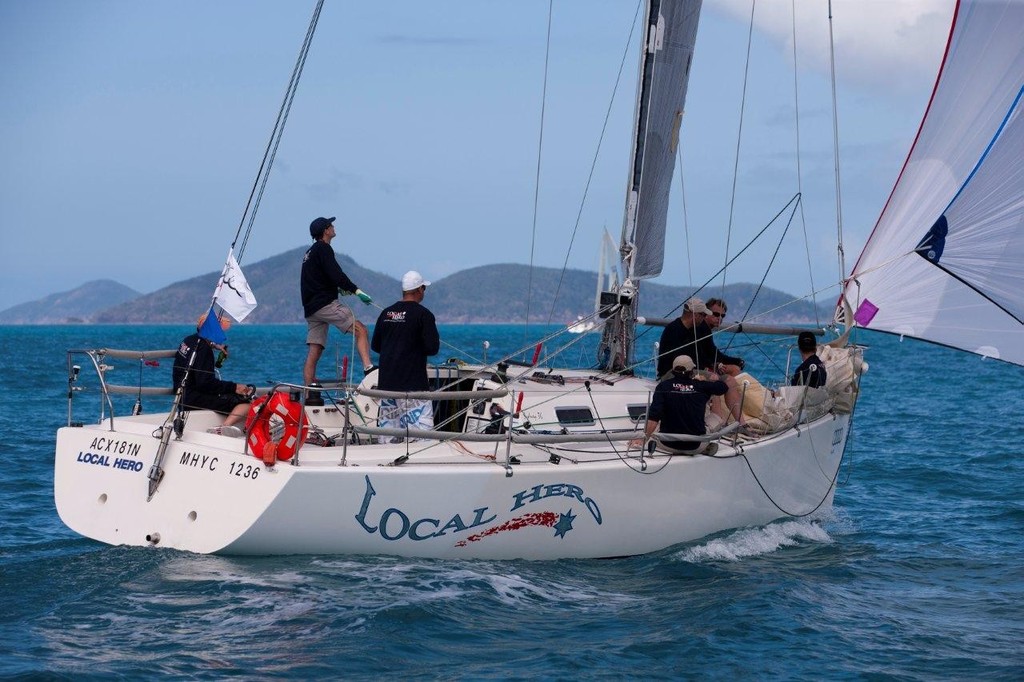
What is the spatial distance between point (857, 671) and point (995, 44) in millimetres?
5509

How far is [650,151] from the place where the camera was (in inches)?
494

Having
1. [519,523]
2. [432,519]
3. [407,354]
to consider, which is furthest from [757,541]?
[407,354]

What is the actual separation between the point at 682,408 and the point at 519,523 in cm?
173

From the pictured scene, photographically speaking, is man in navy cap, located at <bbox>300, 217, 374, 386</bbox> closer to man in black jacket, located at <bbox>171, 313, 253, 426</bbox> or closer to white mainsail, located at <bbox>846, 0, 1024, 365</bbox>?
man in black jacket, located at <bbox>171, 313, 253, 426</bbox>

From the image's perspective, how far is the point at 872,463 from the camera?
57.8 ft

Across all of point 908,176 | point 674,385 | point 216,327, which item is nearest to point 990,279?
point 908,176

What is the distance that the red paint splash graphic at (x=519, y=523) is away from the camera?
864cm

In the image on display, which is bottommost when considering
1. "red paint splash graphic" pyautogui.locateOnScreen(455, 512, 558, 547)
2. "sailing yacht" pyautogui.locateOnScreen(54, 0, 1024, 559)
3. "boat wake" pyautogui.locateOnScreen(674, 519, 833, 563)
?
"boat wake" pyautogui.locateOnScreen(674, 519, 833, 563)

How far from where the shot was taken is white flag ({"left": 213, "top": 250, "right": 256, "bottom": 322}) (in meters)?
9.12

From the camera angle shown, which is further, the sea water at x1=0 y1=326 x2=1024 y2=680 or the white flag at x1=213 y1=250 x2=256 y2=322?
the white flag at x1=213 y1=250 x2=256 y2=322

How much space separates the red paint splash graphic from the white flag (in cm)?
246

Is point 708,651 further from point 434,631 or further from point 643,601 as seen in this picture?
point 434,631

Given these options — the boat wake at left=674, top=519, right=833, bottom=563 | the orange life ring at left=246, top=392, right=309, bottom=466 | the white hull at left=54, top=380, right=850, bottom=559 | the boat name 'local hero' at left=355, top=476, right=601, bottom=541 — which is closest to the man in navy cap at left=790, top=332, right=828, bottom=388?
the boat wake at left=674, top=519, right=833, bottom=563

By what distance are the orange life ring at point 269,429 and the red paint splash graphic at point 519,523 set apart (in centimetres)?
141
